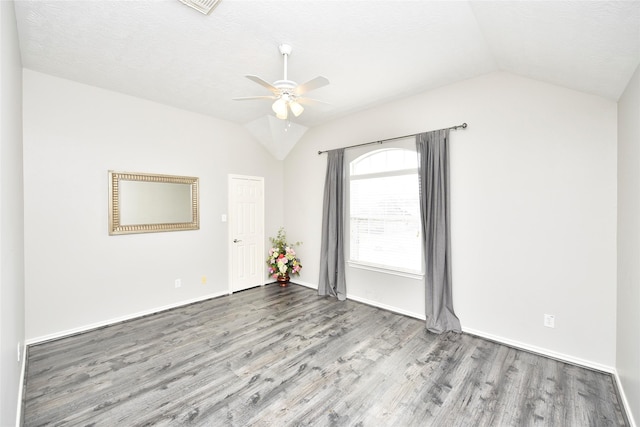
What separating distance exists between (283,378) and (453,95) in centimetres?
356

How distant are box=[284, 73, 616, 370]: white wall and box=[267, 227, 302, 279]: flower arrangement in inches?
86.3

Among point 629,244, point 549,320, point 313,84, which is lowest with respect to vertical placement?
point 549,320

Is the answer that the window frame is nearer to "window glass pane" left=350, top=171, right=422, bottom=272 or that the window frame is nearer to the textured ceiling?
"window glass pane" left=350, top=171, right=422, bottom=272

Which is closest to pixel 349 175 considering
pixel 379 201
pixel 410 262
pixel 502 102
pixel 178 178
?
pixel 379 201

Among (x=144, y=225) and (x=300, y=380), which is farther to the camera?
(x=144, y=225)

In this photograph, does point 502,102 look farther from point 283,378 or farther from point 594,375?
point 283,378

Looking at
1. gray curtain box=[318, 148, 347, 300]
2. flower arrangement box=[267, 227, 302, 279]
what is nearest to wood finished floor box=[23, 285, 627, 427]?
gray curtain box=[318, 148, 347, 300]

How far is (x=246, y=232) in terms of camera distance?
5074 mm

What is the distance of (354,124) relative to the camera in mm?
4457

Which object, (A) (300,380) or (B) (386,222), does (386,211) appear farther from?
(A) (300,380)

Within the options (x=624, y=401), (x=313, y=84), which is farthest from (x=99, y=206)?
(x=624, y=401)

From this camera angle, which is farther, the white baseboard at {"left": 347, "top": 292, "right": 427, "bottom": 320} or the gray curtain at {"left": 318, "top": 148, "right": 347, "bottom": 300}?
the gray curtain at {"left": 318, "top": 148, "right": 347, "bottom": 300}

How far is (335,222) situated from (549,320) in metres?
2.84

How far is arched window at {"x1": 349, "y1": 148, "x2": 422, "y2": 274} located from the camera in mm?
3851
